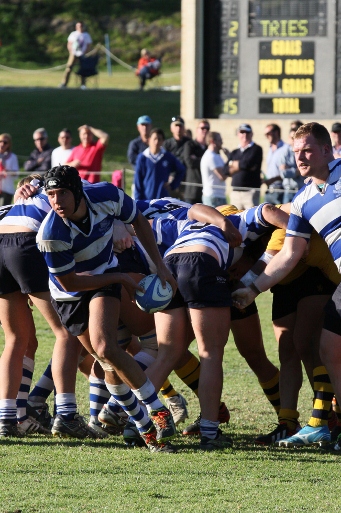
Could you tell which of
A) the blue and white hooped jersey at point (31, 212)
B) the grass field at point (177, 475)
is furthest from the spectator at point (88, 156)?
the blue and white hooped jersey at point (31, 212)

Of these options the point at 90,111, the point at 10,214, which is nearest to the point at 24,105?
the point at 90,111

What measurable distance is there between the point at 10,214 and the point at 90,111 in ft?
66.5

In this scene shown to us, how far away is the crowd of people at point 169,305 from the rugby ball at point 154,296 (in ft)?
0.21

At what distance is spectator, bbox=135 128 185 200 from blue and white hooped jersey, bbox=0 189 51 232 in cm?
778

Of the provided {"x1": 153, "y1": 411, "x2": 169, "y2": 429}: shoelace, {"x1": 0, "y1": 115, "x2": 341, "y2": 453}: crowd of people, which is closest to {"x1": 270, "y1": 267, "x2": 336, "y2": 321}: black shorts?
{"x1": 0, "y1": 115, "x2": 341, "y2": 453}: crowd of people

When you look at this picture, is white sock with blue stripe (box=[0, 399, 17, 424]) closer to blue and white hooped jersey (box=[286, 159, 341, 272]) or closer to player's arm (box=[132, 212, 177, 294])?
player's arm (box=[132, 212, 177, 294])

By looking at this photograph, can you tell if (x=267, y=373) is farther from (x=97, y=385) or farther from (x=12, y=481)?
(x=12, y=481)

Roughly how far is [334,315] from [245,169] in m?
9.43

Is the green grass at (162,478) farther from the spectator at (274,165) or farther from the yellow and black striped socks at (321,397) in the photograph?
the spectator at (274,165)

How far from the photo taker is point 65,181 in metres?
5.30

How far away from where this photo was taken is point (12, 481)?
15.8 ft

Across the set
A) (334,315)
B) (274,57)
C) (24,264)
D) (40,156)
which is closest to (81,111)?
(274,57)

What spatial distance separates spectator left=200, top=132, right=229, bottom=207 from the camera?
14508 millimetres

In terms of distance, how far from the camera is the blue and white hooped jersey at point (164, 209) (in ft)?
Result: 21.0
